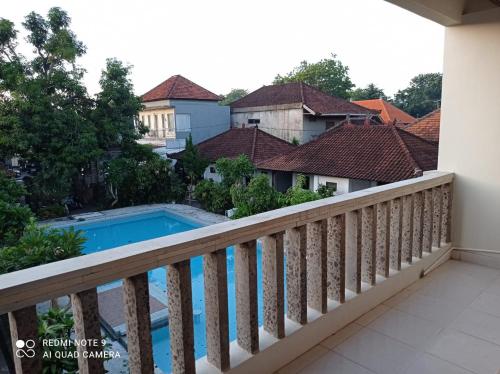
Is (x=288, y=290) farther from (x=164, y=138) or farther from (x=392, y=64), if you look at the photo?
(x=392, y=64)

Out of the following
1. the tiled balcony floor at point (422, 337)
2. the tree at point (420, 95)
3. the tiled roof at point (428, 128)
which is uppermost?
the tree at point (420, 95)

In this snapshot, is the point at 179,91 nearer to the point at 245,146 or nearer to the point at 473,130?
the point at 245,146

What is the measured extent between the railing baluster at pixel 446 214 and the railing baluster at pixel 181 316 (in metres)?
2.43

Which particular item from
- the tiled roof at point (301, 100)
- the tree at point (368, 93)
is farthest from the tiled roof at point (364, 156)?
the tree at point (368, 93)

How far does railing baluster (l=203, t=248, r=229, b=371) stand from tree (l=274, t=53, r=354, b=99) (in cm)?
2966

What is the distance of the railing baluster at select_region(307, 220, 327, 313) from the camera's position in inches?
70.7

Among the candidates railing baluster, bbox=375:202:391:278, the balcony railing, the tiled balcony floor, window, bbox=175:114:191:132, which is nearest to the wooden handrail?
the balcony railing

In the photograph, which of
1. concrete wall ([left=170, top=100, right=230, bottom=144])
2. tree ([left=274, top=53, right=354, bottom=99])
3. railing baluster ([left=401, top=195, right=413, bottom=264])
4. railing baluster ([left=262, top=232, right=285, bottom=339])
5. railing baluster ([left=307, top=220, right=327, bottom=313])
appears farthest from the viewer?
tree ([left=274, top=53, right=354, bottom=99])

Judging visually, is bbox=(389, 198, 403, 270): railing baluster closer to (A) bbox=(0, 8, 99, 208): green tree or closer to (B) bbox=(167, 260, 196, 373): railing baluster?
(B) bbox=(167, 260, 196, 373): railing baluster

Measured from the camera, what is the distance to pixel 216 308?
1.38 metres

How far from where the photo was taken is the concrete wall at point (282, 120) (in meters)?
17.7

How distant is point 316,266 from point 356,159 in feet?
36.7

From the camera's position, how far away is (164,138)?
19.3 m

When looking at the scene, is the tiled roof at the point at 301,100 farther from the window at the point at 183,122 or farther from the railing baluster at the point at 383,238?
the railing baluster at the point at 383,238
